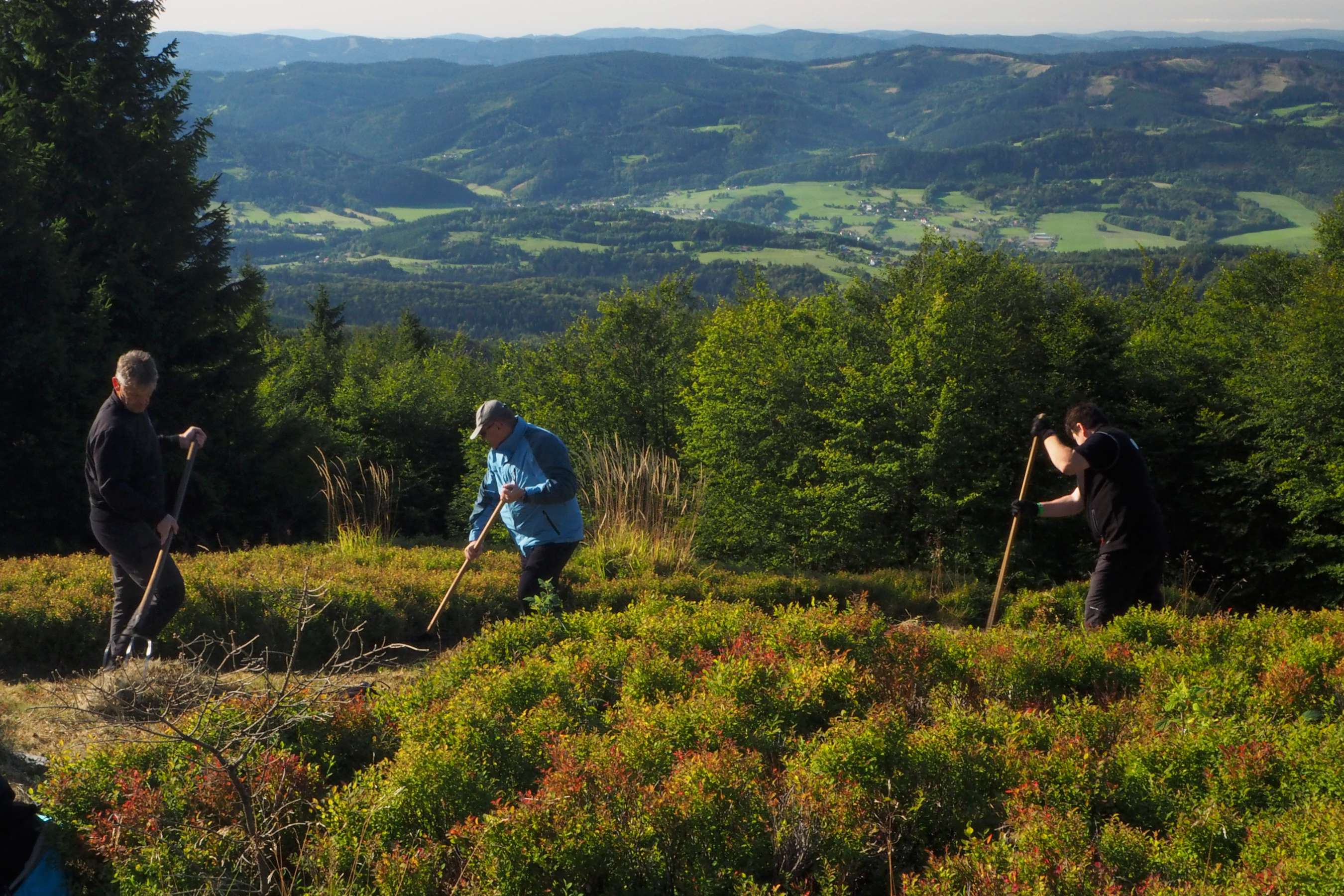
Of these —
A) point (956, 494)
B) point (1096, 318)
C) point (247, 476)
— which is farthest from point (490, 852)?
point (1096, 318)

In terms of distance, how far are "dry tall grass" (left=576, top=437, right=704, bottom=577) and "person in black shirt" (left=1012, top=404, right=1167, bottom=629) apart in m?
3.77

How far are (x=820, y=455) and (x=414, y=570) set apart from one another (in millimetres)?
10349

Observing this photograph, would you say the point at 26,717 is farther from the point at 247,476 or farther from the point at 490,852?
the point at 247,476

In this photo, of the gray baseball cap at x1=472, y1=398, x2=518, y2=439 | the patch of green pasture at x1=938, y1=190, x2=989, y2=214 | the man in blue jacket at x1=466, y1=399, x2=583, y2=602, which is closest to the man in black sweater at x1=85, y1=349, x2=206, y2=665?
the gray baseball cap at x1=472, y1=398, x2=518, y2=439

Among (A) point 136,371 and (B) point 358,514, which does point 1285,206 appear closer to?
(B) point 358,514

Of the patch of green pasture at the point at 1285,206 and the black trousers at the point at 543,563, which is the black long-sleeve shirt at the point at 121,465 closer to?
the black trousers at the point at 543,563

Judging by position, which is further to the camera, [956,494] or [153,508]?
[956,494]

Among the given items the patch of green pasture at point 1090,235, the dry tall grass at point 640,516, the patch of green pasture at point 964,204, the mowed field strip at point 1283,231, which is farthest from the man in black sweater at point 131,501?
the patch of green pasture at point 964,204

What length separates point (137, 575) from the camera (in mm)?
5680

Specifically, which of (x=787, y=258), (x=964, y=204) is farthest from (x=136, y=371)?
(x=964, y=204)

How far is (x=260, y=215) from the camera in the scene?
197625 millimetres

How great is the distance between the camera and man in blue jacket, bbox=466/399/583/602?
6.13 metres

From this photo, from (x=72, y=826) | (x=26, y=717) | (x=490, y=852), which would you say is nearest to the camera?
(x=490, y=852)

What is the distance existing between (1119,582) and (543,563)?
3.47 m
